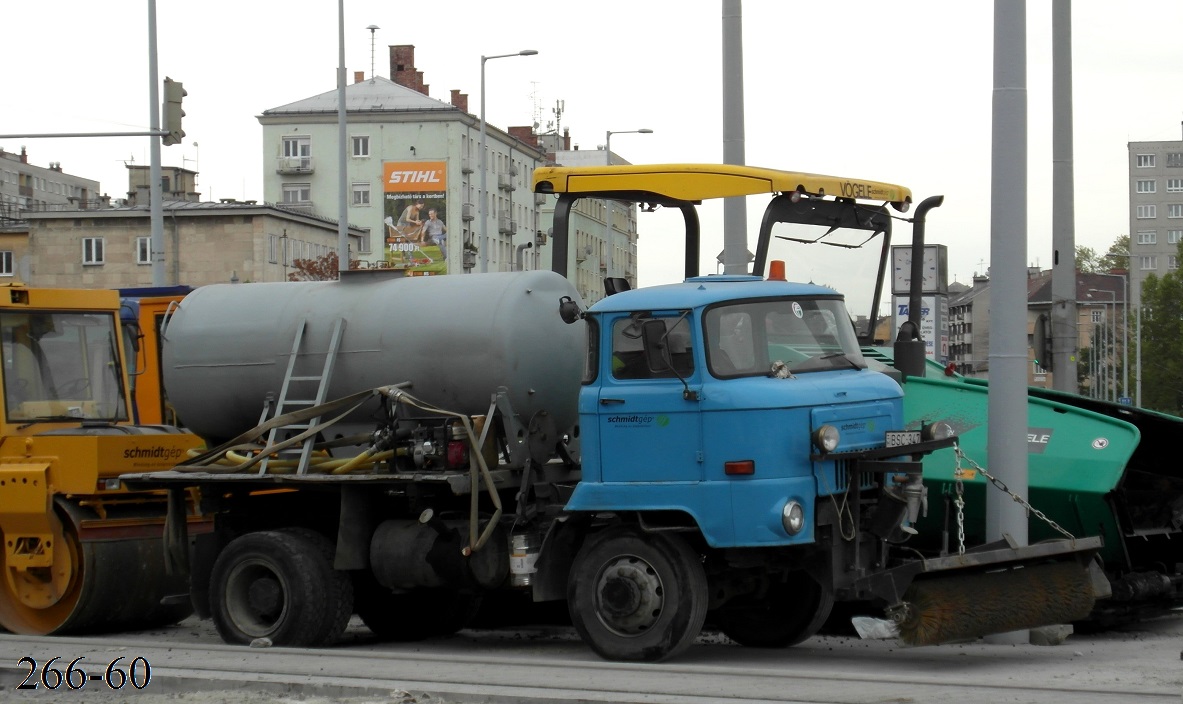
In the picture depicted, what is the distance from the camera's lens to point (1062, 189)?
58.0 feet

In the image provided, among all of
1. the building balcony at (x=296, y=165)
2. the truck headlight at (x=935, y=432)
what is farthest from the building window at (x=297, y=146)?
the truck headlight at (x=935, y=432)

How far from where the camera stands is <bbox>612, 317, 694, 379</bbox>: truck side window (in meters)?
10.4

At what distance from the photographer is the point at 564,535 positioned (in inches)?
440

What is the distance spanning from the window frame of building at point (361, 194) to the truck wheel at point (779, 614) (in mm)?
81912

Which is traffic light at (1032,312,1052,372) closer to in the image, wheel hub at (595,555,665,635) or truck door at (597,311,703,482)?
truck door at (597,311,703,482)

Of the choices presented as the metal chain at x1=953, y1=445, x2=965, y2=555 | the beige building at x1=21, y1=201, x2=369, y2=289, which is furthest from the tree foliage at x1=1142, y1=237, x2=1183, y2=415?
the metal chain at x1=953, y1=445, x2=965, y2=555

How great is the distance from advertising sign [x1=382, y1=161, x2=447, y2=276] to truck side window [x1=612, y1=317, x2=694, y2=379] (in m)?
67.1

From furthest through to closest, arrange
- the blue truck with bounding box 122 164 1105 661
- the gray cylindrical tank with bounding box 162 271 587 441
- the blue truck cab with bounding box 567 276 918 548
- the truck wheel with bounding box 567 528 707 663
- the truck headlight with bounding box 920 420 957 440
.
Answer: the gray cylindrical tank with bounding box 162 271 587 441, the truck headlight with bounding box 920 420 957 440, the truck wheel with bounding box 567 528 707 663, the blue truck with bounding box 122 164 1105 661, the blue truck cab with bounding box 567 276 918 548

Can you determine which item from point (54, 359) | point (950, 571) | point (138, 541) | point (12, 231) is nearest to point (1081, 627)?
point (950, 571)

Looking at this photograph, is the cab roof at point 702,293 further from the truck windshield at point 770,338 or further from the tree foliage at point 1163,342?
the tree foliage at point 1163,342

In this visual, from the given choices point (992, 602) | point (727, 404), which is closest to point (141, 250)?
point (727, 404)

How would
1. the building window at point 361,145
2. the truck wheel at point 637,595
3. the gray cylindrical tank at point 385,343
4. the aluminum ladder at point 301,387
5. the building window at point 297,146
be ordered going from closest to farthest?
1. the truck wheel at point 637,595
2. the gray cylindrical tank at point 385,343
3. the aluminum ladder at point 301,387
4. the building window at point 361,145
5. the building window at point 297,146

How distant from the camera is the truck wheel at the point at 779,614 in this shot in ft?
37.8

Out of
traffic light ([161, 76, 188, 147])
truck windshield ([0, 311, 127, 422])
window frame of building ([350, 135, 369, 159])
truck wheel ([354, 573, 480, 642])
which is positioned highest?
window frame of building ([350, 135, 369, 159])
